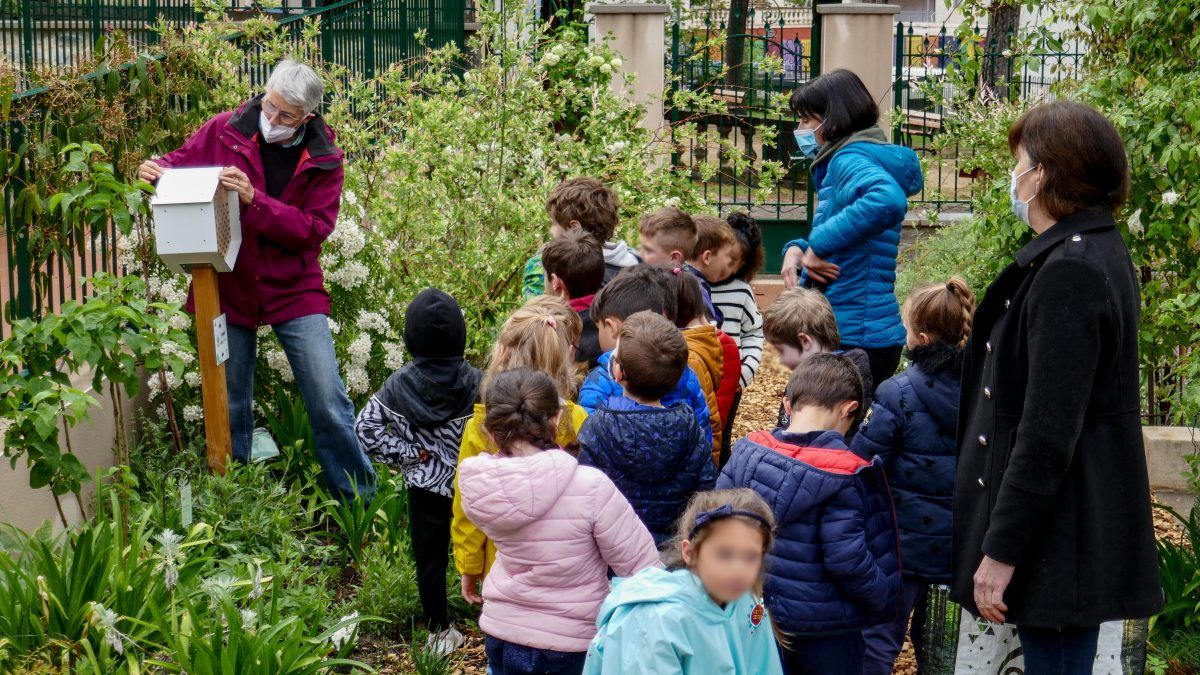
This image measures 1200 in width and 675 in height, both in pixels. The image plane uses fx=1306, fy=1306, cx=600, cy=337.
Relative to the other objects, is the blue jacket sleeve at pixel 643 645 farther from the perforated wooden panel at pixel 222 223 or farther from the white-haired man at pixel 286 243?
the white-haired man at pixel 286 243

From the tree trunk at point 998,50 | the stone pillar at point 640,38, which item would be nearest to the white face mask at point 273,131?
the stone pillar at point 640,38

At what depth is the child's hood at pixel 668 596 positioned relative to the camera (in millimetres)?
2736

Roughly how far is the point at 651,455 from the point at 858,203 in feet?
5.96

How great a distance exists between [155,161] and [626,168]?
2777 mm

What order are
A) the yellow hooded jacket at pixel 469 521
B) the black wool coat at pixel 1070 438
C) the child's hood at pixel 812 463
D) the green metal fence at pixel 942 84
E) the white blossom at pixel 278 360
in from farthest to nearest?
1. the green metal fence at pixel 942 84
2. the white blossom at pixel 278 360
3. the yellow hooded jacket at pixel 469 521
4. the child's hood at pixel 812 463
5. the black wool coat at pixel 1070 438

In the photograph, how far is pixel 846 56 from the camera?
1003cm

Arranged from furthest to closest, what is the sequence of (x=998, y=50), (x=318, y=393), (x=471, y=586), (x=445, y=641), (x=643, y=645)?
(x=998, y=50), (x=318, y=393), (x=445, y=641), (x=471, y=586), (x=643, y=645)

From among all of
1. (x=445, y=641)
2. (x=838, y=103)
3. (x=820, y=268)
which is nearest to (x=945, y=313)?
(x=820, y=268)

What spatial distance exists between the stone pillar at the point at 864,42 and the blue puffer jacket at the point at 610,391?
640 centimetres

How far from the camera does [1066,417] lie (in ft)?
9.23

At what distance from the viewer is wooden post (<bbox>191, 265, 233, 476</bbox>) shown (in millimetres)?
4773

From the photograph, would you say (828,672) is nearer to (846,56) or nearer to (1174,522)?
(1174,522)

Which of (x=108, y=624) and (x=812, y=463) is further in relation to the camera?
(x=108, y=624)

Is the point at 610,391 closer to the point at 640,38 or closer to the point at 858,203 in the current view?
the point at 858,203
